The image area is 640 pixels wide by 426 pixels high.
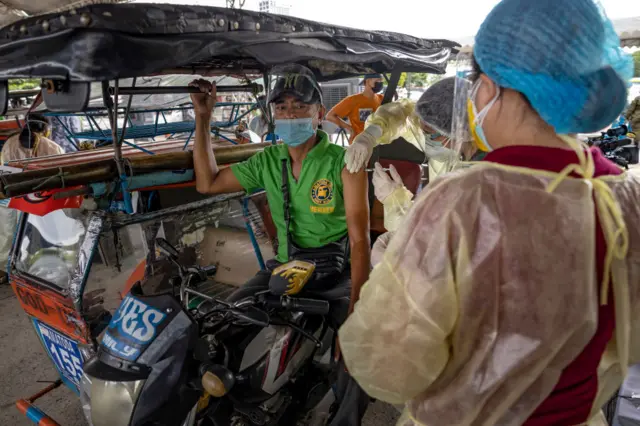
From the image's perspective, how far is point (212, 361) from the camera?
67.7 inches

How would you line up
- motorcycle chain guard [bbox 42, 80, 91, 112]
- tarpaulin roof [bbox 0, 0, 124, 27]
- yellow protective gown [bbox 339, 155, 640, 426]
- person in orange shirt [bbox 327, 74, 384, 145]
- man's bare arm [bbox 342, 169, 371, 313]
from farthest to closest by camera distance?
tarpaulin roof [bbox 0, 0, 124, 27] < person in orange shirt [bbox 327, 74, 384, 145] < man's bare arm [bbox 342, 169, 371, 313] < motorcycle chain guard [bbox 42, 80, 91, 112] < yellow protective gown [bbox 339, 155, 640, 426]

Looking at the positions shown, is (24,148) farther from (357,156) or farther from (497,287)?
(497,287)

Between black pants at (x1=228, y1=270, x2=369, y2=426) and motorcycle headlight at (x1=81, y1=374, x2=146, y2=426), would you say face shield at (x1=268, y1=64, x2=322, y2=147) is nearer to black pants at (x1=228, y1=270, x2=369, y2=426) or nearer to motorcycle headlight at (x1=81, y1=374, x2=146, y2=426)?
black pants at (x1=228, y1=270, x2=369, y2=426)

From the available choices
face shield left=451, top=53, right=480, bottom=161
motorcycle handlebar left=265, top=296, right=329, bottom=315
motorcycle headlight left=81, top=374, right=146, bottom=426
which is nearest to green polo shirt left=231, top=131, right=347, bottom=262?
motorcycle handlebar left=265, top=296, right=329, bottom=315

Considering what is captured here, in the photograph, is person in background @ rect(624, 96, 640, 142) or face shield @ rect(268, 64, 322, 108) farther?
person in background @ rect(624, 96, 640, 142)

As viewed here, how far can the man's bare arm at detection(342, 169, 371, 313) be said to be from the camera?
6.81 feet

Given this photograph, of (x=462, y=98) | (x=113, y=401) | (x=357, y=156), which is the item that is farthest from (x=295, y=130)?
(x=113, y=401)

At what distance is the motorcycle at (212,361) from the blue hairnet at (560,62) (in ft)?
3.84

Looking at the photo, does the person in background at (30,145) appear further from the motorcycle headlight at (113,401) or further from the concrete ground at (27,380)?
the motorcycle headlight at (113,401)

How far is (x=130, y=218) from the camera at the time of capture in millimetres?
2164

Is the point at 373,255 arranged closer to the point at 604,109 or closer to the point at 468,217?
the point at 468,217

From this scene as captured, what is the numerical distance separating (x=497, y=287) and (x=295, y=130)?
5.18 feet

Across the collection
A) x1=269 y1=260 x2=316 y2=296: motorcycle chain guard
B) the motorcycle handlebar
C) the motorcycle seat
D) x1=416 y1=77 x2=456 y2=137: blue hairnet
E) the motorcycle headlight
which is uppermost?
x1=416 y1=77 x2=456 y2=137: blue hairnet

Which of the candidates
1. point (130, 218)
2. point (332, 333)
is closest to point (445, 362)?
point (332, 333)
